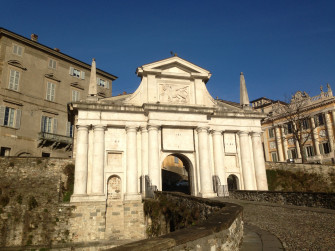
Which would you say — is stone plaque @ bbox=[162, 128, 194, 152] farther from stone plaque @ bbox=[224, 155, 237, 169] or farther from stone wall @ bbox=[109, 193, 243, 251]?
stone wall @ bbox=[109, 193, 243, 251]

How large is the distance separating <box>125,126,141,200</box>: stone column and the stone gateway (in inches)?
3.0

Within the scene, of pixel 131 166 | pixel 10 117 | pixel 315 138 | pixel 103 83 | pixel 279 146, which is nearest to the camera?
pixel 131 166

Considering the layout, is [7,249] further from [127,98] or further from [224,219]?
[224,219]

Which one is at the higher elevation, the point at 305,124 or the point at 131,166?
the point at 305,124

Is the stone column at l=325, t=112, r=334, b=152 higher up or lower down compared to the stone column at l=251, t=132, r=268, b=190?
higher up

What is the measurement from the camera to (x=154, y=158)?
2209cm

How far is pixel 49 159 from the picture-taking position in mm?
24094

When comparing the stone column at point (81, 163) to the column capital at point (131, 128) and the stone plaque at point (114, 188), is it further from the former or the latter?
the column capital at point (131, 128)

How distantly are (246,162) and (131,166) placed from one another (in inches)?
416

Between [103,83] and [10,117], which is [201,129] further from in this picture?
[103,83]

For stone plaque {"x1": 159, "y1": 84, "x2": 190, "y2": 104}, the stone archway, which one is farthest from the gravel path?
stone plaque {"x1": 159, "y1": 84, "x2": 190, "y2": 104}

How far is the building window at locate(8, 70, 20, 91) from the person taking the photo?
1176 inches

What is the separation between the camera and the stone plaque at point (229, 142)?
85.4 ft

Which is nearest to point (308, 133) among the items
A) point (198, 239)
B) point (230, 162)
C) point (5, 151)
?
point (230, 162)
